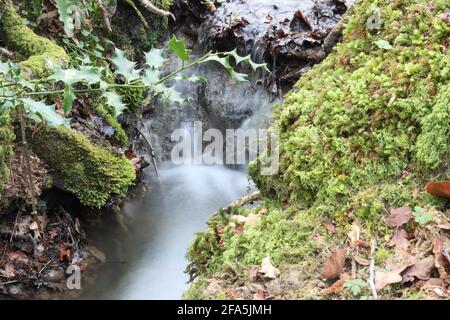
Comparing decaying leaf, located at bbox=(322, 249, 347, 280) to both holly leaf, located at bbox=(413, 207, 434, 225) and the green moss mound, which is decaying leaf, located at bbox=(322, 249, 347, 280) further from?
holly leaf, located at bbox=(413, 207, 434, 225)

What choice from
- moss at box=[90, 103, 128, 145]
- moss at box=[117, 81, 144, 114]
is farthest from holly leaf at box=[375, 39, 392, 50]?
moss at box=[117, 81, 144, 114]

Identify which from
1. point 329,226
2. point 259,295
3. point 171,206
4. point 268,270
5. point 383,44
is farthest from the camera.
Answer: point 171,206

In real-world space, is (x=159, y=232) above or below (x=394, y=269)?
below

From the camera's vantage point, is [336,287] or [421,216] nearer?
[336,287]

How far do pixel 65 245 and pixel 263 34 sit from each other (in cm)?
488

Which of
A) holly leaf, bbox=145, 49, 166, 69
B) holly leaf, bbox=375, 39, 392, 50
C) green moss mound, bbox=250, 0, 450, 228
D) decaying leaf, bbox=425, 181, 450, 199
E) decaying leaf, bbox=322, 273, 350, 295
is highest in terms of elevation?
holly leaf, bbox=375, 39, 392, 50

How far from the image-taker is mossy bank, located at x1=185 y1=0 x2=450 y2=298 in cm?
198

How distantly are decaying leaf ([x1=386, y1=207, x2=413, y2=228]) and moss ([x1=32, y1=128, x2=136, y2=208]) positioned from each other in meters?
3.06

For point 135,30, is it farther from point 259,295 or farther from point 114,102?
point 259,295

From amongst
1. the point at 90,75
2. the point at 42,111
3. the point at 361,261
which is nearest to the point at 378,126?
the point at 361,261

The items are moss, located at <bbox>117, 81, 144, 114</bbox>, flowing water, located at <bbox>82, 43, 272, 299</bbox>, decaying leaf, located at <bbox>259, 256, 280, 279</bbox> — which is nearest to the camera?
decaying leaf, located at <bbox>259, 256, 280, 279</bbox>

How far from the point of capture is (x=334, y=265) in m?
1.83

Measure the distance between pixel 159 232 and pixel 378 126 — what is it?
3.51m
